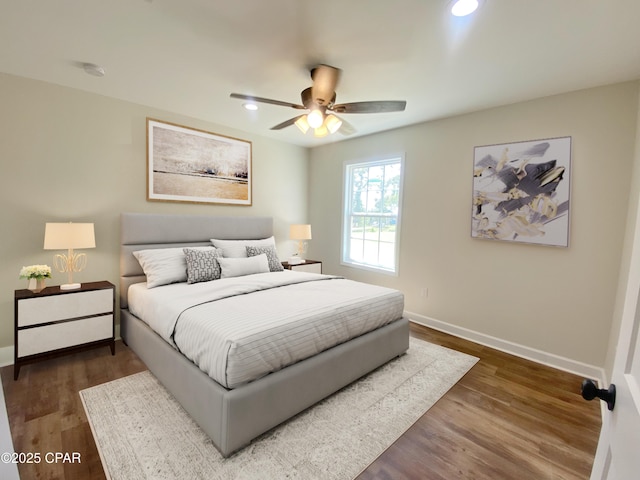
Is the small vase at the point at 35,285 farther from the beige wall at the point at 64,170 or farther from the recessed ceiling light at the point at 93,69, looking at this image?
the recessed ceiling light at the point at 93,69

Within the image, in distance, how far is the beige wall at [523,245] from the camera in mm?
2465

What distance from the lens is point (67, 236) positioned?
2545 millimetres

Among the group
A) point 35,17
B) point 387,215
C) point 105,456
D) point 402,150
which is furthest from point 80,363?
point 402,150

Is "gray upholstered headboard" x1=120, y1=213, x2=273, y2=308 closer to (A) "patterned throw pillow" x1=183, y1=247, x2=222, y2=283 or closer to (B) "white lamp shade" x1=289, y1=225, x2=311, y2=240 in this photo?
(A) "patterned throw pillow" x1=183, y1=247, x2=222, y2=283

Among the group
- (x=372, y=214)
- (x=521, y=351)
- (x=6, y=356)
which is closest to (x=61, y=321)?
(x=6, y=356)

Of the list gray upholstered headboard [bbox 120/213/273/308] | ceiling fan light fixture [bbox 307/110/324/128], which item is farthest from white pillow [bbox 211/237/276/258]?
ceiling fan light fixture [bbox 307/110/324/128]

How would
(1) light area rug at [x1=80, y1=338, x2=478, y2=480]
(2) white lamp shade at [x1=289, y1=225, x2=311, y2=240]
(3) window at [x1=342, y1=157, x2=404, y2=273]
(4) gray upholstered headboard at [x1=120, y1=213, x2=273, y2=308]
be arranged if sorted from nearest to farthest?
(1) light area rug at [x1=80, y1=338, x2=478, y2=480], (4) gray upholstered headboard at [x1=120, y1=213, x2=273, y2=308], (3) window at [x1=342, y1=157, x2=404, y2=273], (2) white lamp shade at [x1=289, y1=225, x2=311, y2=240]

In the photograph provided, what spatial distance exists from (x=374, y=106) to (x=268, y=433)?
2362 millimetres

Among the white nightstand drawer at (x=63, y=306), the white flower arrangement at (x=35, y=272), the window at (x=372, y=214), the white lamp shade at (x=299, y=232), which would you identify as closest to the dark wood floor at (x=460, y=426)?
the white nightstand drawer at (x=63, y=306)

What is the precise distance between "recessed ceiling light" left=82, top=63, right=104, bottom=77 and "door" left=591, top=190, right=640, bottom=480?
335 centimetres

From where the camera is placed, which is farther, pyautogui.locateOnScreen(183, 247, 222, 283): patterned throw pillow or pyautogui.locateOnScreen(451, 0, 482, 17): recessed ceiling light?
pyautogui.locateOnScreen(183, 247, 222, 283): patterned throw pillow

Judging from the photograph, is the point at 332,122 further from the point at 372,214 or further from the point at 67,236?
the point at 67,236

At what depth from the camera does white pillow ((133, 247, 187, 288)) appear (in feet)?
9.55

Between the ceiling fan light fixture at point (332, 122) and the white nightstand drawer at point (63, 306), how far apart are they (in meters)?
2.49
